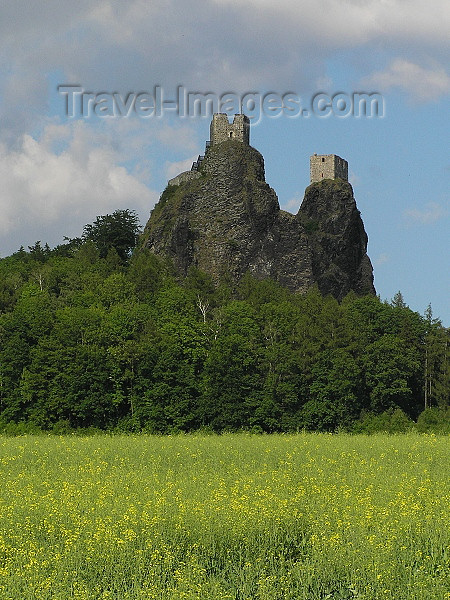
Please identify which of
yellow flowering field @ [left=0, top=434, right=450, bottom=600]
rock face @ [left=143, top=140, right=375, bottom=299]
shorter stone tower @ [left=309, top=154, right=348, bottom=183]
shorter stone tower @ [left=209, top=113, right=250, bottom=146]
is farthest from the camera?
shorter stone tower @ [left=309, top=154, right=348, bottom=183]

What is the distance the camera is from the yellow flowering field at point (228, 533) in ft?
53.1

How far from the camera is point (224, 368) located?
252ft

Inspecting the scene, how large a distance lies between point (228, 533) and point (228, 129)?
116 metres

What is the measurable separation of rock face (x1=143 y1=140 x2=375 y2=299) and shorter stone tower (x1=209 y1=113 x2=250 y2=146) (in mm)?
1274

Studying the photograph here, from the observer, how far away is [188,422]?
74625mm

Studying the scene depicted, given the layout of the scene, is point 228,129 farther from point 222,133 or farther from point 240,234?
point 240,234

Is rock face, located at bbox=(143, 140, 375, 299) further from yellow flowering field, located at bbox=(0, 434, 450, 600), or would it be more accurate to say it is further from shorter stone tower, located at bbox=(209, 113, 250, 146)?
yellow flowering field, located at bbox=(0, 434, 450, 600)

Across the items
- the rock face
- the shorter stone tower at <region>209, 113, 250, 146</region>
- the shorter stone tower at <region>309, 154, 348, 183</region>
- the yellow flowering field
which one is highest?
the shorter stone tower at <region>209, 113, 250, 146</region>

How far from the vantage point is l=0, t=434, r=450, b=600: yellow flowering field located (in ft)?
53.1

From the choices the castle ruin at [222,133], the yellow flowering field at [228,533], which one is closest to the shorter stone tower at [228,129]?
the castle ruin at [222,133]

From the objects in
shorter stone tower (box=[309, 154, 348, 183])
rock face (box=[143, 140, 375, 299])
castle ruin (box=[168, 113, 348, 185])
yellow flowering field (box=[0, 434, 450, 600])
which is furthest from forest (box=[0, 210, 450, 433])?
shorter stone tower (box=[309, 154, 348, 183])

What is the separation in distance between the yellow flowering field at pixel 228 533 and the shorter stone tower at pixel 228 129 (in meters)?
104

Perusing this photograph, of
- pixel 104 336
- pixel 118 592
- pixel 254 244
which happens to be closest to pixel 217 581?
pixel 118 592

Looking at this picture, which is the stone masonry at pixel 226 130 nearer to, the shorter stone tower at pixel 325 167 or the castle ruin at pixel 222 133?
the castle ruin at pixel 222 133
